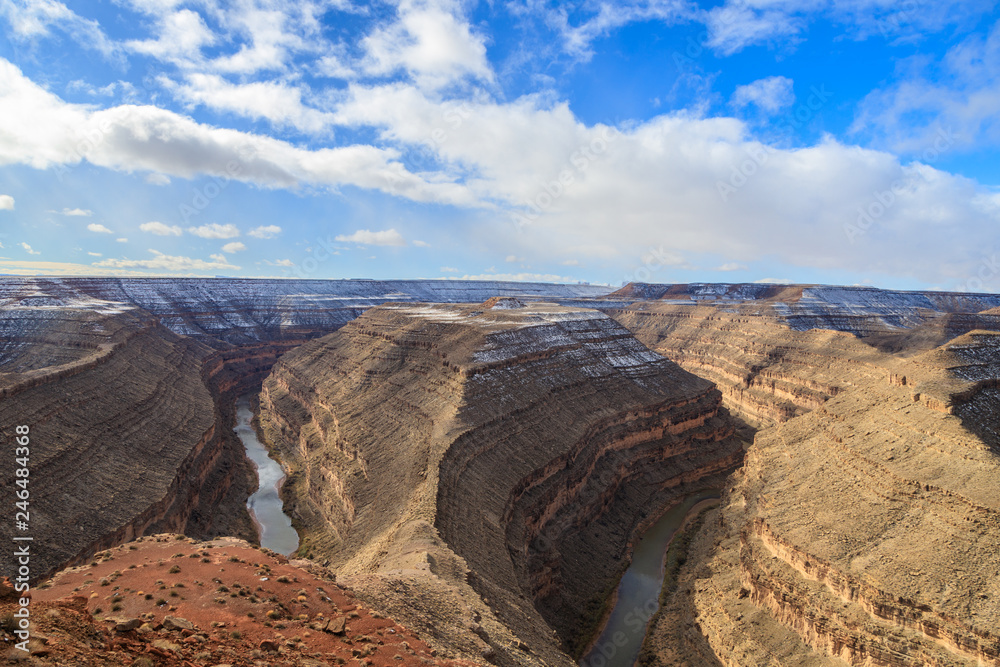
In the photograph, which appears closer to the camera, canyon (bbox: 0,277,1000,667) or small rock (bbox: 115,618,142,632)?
small rock (bbox: 115,618,142,632)

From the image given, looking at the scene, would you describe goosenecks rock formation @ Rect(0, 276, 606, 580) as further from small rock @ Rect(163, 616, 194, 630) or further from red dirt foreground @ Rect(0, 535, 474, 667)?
small rock @ Rect(163, 616, 194, 630)

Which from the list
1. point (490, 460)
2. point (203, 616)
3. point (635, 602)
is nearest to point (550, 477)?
point (490, 460)

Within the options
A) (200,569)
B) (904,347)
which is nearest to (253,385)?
(200,569)

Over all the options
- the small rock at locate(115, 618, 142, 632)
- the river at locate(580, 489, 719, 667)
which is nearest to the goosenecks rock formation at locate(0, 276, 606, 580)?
the small rock at locate(115, 618, 142, 632)

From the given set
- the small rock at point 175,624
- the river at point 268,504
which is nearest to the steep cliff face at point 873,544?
the small rock at point 175,624

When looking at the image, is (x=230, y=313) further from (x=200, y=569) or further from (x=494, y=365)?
(x=200, y=569)
